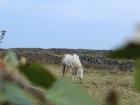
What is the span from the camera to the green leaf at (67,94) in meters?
0.40

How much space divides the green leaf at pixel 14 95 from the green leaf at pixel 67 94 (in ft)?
0.12

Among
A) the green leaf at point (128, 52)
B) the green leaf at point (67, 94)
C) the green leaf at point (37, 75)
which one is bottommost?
the green leaf at point (67, 94)

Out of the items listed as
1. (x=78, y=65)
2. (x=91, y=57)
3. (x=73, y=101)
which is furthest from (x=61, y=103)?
(x=91, y=57)

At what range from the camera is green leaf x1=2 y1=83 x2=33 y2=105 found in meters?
0.35

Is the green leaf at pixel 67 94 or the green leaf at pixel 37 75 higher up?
the green leaf at pixel 37 75

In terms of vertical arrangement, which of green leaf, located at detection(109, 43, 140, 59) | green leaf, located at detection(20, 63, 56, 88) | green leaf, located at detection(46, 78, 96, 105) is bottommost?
green leaf, located at detection(46, 78, 96, 105)

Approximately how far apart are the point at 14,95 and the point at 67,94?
7 centimetres

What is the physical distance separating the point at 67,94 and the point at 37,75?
0.03 meters

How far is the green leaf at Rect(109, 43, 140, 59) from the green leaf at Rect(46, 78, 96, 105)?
0.07 meters

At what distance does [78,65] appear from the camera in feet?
66.1

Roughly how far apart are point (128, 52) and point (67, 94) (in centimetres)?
9

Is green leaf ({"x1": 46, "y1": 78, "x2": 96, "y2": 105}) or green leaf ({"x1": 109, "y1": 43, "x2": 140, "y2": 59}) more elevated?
green leaf ({"x1": 109, "y1": 43, "x2": 140, "y2": 59})

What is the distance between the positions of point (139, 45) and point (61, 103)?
95 mm

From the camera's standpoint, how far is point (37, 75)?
404 millimetres
